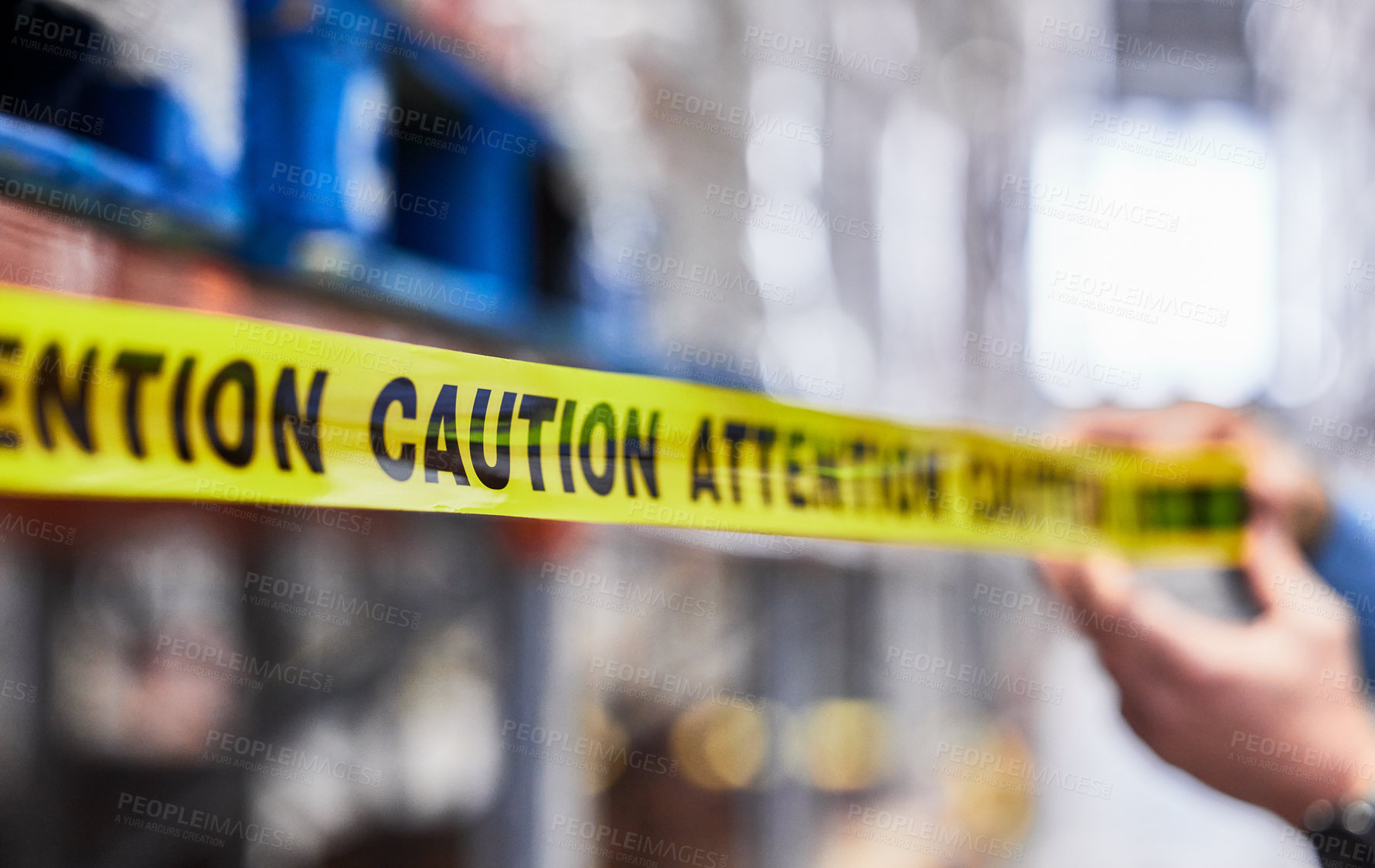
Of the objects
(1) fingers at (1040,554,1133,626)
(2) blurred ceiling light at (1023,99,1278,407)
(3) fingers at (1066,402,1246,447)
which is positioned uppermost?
(2) blurred ceiling light at (1023,99,1278,407)

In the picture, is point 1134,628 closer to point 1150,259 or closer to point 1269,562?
point 1269,562

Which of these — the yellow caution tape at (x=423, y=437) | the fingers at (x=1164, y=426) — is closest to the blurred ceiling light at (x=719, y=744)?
the fingers at (x=1164, y=426)

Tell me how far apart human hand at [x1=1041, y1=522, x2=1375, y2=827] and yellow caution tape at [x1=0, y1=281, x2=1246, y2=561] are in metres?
0.25

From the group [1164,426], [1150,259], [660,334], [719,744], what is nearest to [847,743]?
[719,744]

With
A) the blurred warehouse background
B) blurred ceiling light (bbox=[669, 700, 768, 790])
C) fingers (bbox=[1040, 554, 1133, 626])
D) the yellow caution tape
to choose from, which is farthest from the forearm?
blurred ceiling light (bbox=[669, 700, 768, 790])

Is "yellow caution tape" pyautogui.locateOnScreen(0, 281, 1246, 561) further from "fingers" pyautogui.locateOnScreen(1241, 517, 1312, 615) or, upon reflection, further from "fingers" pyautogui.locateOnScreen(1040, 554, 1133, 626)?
"fingers" pyautogui.locateOnScreen(1241, 517, 1312, 615)

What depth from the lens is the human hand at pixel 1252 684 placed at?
1504mm

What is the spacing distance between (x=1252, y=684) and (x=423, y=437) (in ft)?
4.40

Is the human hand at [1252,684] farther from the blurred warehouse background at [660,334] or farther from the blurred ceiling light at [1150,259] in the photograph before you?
the blurred ceiling light at [1150,259]

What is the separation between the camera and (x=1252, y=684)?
5.03ft

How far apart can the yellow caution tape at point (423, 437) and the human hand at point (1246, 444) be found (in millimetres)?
451

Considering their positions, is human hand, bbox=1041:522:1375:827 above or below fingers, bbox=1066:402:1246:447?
below

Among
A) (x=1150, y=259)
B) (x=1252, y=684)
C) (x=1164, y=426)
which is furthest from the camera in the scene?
(x=1150, y=259)

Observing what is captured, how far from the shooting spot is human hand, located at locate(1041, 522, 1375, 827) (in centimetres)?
150
